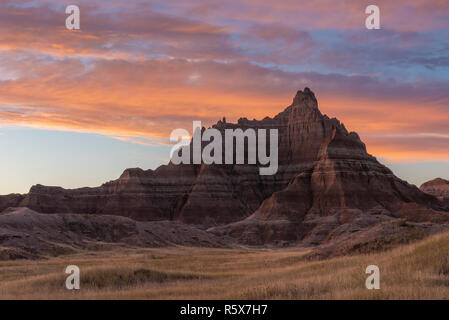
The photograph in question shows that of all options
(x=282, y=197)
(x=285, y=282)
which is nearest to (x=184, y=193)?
(x=282, y=197)

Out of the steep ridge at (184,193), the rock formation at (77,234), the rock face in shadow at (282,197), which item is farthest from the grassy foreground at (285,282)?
the steep ridge at (184,193)

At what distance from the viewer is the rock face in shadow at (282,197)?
5394 inches

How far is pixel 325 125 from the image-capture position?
195375mm

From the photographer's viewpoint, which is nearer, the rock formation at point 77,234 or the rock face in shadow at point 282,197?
the rock formation at point 77,234

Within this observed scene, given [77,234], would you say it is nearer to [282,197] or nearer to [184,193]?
[282,197]

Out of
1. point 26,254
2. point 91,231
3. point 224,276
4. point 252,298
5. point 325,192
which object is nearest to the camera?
point 252,298

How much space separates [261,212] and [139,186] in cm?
5139

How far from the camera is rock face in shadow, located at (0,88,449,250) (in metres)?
137

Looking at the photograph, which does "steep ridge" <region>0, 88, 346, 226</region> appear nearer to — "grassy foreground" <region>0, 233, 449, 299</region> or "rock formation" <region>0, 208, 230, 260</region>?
"rock formation" <region>0, 208, 230, 260</region>

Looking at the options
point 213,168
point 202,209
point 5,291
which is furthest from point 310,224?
point 5,291

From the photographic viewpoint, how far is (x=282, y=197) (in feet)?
501

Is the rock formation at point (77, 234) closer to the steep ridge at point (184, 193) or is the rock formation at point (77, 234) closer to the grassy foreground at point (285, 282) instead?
the grassy foreground at point (285, 282)
